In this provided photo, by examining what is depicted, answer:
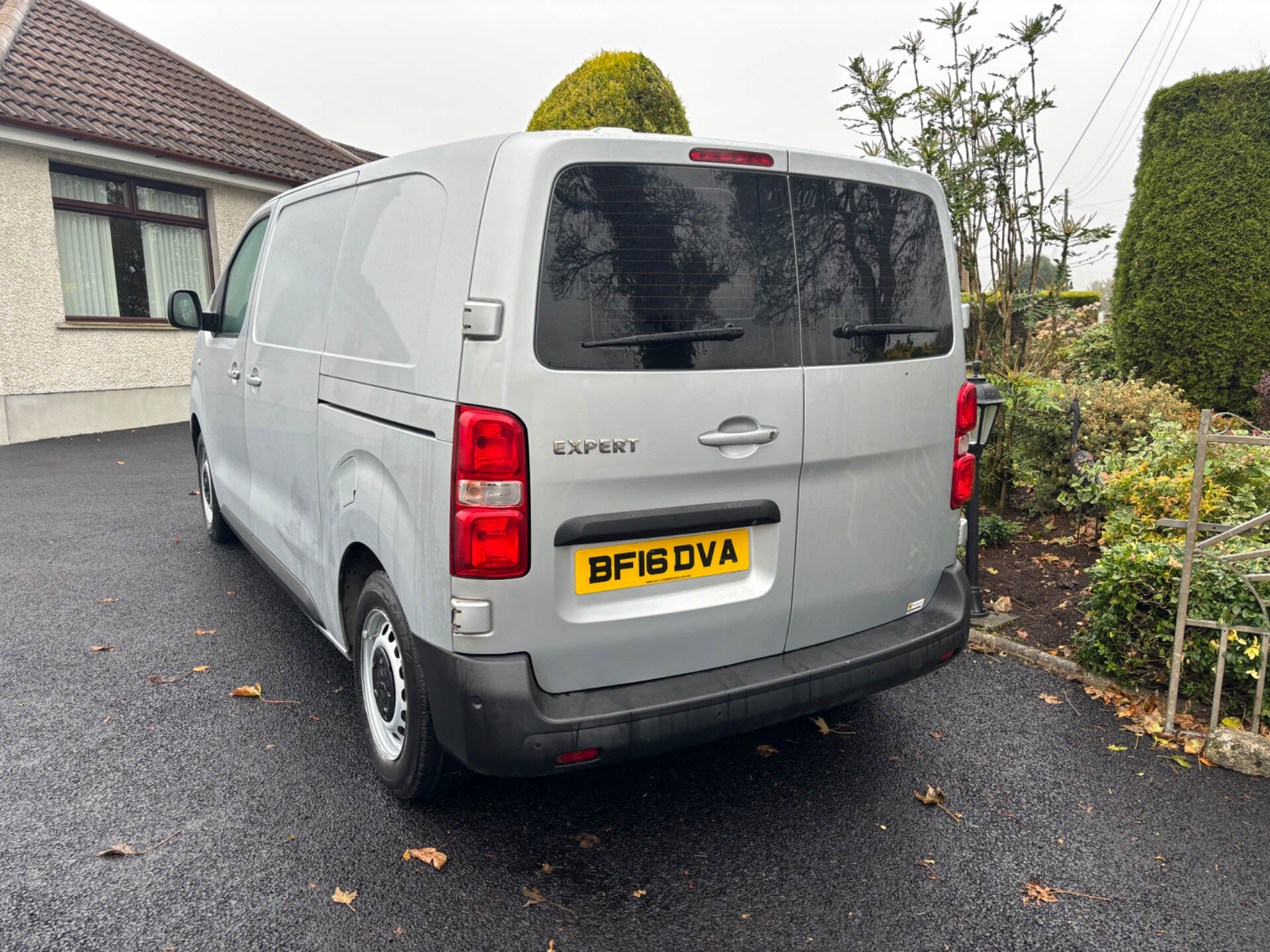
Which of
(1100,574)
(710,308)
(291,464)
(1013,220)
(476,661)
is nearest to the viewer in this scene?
(476,661)

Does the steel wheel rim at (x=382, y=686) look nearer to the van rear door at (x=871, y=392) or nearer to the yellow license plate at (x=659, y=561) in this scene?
the yellow license plate at (x=659, y=561)

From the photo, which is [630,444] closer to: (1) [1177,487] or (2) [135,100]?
(1) [1177,487]

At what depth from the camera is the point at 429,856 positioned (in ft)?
8.67

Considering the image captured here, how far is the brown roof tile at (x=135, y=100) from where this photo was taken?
10.6 m

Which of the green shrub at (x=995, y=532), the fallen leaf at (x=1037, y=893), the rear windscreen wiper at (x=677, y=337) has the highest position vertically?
the rear windscreen wiper at (x=677, y=337)

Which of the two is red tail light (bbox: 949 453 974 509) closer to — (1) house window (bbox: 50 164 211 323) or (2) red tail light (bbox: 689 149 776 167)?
(2) red tail light (bbox: 689 149 776 167)

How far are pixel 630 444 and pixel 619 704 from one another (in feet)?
2.36

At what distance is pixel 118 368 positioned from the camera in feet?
37.3

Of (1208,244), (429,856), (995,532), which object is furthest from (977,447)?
(1208,244)

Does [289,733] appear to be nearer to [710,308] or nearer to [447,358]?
[447,358]

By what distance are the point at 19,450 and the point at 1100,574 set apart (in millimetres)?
10728

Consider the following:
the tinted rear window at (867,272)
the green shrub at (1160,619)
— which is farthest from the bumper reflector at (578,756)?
the green shrub at (1160,619)

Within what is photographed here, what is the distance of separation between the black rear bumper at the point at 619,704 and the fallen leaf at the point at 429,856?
1.31ft

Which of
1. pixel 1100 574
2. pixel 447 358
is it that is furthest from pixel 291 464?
pixel 1100 574
